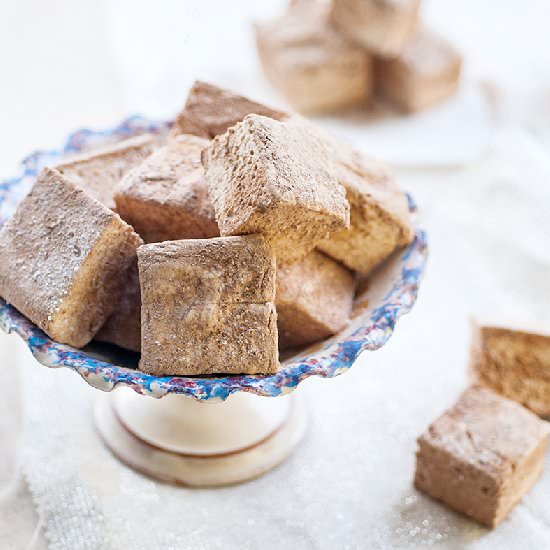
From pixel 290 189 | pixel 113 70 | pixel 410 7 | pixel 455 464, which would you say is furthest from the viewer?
pixel 113 70

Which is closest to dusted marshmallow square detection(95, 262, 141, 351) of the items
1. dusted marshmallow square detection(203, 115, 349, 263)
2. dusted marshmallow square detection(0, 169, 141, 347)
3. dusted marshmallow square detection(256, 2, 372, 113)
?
dusted marshmallow square detection(0, 169, 141, 347)

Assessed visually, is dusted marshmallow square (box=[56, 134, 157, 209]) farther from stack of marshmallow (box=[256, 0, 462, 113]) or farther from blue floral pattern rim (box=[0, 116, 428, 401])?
stack of marshmallow (box=[256, 0, 462, 113])

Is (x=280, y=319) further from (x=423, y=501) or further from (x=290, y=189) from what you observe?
(x=423, y=501)

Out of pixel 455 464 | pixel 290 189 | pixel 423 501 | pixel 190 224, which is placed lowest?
pixel 423 501

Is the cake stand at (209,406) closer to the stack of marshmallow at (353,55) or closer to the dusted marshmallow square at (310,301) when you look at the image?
the dusted marshmallow square at (310,301)

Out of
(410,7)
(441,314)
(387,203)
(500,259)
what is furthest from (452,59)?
(387,203)

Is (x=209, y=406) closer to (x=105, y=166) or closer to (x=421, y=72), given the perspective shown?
(x=105, y=166)
